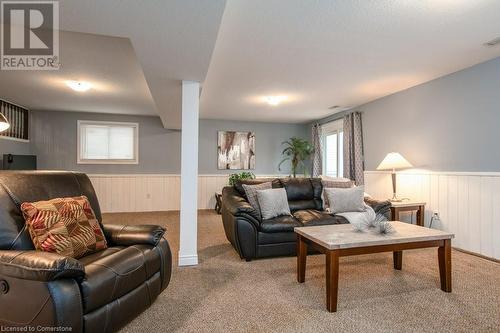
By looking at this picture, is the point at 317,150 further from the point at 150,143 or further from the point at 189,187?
the point at 189,187

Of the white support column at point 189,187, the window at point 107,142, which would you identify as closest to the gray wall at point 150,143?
the window at point 107,142

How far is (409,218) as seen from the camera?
4.25 metres

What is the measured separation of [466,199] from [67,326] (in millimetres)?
4172

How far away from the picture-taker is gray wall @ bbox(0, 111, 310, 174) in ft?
19.3

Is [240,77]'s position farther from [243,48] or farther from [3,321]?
[3,321]

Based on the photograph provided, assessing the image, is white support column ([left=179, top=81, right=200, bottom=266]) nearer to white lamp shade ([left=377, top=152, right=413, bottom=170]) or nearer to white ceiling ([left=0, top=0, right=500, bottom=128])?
white ceiling ([left=0, top=0, right=500, bottom=128])

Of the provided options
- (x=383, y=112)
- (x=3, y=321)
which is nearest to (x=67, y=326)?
(x=3, y=321)

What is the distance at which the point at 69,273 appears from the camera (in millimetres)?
1401

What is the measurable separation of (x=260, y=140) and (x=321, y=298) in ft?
17.4

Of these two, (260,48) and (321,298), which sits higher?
(260,48)

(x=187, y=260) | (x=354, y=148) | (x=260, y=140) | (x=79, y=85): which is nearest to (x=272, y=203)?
(x=187, y=260)

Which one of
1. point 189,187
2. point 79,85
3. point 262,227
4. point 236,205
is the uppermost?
point 79,85

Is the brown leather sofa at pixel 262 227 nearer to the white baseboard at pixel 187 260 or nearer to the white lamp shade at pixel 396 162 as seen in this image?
the white baseboard at pixel 187 260

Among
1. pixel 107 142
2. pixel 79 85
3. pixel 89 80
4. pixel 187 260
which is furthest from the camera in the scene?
pixel 107 142
